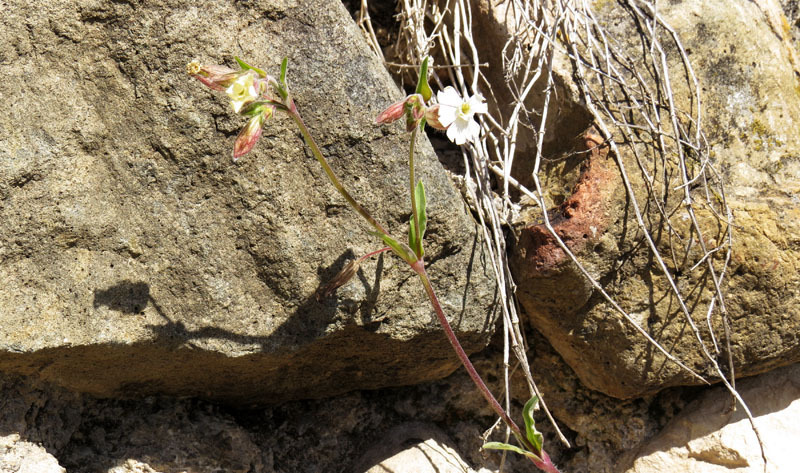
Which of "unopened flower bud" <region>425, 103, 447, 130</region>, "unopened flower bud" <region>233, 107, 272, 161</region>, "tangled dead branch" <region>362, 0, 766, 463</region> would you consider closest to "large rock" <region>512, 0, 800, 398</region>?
"tangled dead branch" <region>362, 0, 766, 463</region>

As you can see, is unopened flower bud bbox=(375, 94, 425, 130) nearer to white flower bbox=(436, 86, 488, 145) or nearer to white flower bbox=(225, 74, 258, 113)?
white flower bbox=(436, 86, 488, 145)

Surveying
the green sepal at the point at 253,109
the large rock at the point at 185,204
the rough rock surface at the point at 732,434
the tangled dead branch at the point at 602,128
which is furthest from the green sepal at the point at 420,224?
the rough rock surface at the point at 732,434

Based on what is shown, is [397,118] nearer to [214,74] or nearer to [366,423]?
[214,74]

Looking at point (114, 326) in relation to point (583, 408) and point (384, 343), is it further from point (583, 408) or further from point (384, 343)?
point (583, 408)

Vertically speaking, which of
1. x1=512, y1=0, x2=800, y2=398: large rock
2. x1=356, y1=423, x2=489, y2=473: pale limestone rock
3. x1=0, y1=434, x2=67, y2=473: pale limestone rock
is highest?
x1=512, y1=0, x2=800, y2=398: large rock

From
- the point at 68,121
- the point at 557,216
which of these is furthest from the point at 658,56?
the point at 68,121

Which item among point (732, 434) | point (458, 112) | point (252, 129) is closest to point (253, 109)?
point (252, 129)
